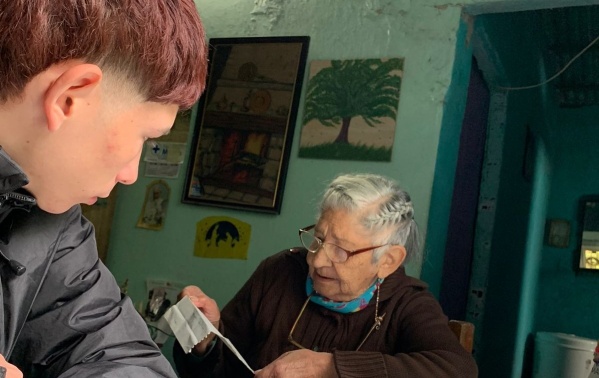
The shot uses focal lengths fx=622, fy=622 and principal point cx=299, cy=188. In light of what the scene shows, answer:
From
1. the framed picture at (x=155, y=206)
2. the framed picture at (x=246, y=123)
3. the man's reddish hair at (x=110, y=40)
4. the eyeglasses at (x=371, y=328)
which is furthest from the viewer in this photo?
the framed picture at (x=155, y=206)

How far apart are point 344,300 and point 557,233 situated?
395cm

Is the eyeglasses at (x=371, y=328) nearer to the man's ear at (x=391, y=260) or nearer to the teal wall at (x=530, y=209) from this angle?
the man's ear at (x=391, y=260)

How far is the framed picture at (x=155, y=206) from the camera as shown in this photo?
2570 mm

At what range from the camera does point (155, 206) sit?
260cm

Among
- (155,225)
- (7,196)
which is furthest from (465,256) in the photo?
(7,196)

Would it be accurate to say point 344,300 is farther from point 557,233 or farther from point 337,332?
point 557,233

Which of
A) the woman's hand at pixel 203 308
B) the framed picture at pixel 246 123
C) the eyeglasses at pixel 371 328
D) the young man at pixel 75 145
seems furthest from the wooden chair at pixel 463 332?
the young man at pixel 75 145

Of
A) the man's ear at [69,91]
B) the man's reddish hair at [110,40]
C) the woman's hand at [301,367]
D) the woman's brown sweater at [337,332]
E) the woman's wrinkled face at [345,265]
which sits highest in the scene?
the man's reddish hair at [110,40]

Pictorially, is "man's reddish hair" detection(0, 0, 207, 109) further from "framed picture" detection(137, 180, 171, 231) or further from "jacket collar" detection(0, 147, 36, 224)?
"framed picture" detection(137, 180, 171, 231)

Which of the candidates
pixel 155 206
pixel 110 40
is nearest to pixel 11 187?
pixel 110 40

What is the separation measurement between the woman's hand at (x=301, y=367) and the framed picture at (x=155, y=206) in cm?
127

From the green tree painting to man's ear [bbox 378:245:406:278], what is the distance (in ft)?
1.70

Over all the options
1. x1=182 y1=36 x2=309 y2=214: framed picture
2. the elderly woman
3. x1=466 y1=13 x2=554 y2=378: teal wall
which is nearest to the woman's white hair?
the elderly woman

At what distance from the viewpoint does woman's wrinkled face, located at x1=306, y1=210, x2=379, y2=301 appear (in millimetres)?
1651
